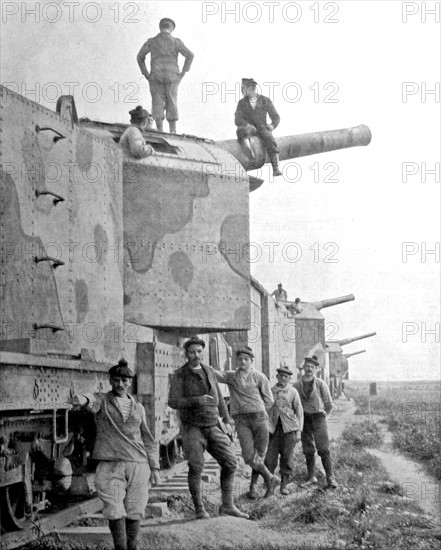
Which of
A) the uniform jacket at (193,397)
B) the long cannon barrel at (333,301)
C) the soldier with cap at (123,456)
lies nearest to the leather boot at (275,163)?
the uniform jacket at (193,397)

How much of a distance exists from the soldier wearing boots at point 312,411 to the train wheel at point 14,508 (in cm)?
413

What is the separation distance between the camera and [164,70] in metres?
11.1

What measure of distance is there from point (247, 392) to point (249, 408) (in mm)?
153

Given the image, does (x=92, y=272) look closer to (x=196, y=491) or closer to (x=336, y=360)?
(x=196, y=491)

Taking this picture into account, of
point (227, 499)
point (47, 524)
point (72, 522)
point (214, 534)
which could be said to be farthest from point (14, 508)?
point (227, 499)

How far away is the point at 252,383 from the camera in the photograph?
848cm

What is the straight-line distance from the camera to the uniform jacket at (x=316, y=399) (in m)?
9.55

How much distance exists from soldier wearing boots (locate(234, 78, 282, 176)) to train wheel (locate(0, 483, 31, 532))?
18.8 ft

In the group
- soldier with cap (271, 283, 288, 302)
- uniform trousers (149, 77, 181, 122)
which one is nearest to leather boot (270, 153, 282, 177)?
uniform trousers (149, 77, 181, 122)

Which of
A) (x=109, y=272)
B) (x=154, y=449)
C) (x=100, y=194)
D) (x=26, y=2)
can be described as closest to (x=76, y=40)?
(x=26, y=2)

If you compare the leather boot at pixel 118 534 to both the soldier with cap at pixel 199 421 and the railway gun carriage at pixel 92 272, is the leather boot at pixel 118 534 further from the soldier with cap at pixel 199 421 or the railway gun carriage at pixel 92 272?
the soldier with cap at pixel 199 421

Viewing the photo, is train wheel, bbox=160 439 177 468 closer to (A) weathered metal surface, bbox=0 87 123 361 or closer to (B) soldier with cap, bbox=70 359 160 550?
(A) weathered metal surface, bbox=0 87 123 361

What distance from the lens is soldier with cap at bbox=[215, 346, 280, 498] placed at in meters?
8.39

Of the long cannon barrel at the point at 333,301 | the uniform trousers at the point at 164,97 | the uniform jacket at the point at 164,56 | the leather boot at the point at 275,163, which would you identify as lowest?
the long cannon barrel at the point at 333,301
